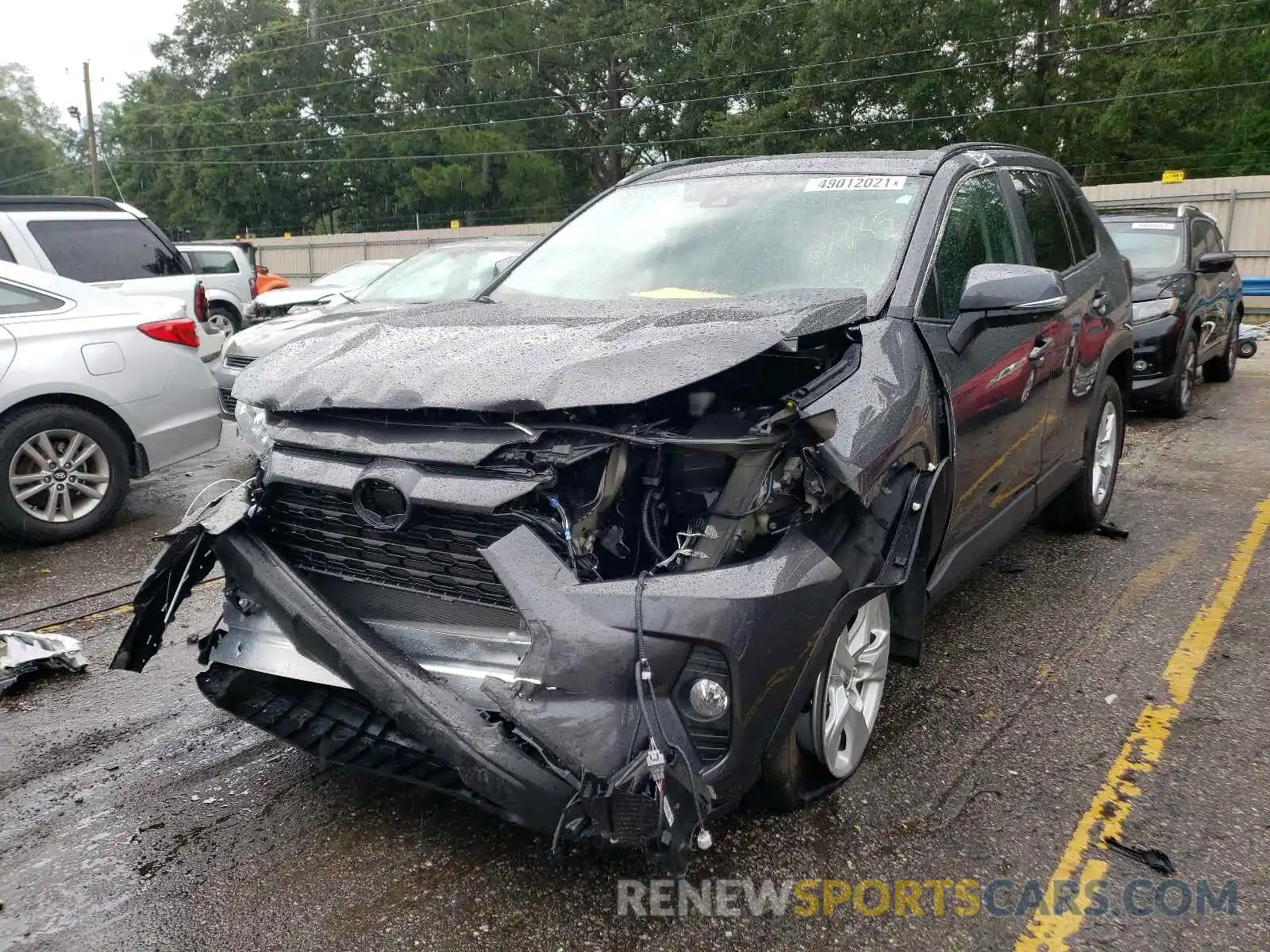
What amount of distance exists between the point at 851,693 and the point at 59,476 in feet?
16.0

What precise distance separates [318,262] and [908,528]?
37005 mm

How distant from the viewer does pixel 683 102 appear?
155 ft

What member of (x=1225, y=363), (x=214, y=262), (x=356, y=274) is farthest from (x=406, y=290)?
(x=214, y=262)

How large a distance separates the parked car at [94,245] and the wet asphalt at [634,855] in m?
5.63

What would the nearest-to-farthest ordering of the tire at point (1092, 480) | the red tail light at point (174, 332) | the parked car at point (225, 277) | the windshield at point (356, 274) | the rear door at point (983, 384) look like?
the rear door at point (983, 384) < the tire at point (1092, 480) < the red tail light at point (174, 332) < the windshield at point (356, 274) < the parked car at point (225, 277)

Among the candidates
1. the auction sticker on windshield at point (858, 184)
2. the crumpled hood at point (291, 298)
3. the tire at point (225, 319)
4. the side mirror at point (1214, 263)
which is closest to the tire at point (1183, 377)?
the side mirror at point (1214, 263)

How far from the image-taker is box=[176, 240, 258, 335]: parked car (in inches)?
655

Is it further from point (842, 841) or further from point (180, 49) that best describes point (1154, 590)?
point (180, 49)

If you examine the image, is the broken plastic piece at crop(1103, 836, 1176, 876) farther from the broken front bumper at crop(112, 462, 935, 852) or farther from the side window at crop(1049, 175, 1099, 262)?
the side window at crop(1049, 175, 1099, 262)

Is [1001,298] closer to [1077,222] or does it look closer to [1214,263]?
[1077,222]

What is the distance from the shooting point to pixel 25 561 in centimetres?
557

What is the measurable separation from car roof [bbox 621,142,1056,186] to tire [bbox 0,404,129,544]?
11.5 feet

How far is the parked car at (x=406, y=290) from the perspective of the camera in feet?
25.7

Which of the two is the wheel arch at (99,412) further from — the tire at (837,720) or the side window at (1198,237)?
the side window at (1198,237)
